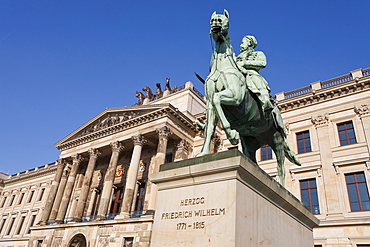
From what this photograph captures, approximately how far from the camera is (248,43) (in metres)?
6.84

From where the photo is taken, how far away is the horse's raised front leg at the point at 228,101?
4.75 m

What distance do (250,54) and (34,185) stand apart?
52.7m

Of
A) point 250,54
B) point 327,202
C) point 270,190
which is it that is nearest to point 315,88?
point 327,202

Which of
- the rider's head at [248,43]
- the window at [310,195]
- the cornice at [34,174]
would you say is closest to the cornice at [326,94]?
→ the window at [310,195]

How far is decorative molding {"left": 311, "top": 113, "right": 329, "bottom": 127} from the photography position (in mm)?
22859

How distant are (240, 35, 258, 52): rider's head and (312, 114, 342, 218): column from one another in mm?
17096

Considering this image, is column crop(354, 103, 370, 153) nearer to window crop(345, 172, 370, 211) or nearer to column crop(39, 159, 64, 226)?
window crop(345, 172, 370, 211)

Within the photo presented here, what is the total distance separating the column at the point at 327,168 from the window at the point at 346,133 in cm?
83

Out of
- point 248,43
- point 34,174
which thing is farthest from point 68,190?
point 248,43

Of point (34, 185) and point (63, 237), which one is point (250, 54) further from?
point (34, 185)

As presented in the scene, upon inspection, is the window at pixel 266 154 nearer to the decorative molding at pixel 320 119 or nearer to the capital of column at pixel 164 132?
the decorative molding at pixel 320 119

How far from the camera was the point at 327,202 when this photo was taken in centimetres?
2030

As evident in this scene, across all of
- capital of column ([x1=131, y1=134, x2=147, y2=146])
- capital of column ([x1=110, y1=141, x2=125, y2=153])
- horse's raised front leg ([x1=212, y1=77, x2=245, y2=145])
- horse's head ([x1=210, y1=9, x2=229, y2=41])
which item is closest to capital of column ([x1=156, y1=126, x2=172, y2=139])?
capital of column ([x1=131, y1=134, x2=147, y2=146])

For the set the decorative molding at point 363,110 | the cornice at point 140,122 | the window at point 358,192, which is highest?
the cornice at point 140,122
